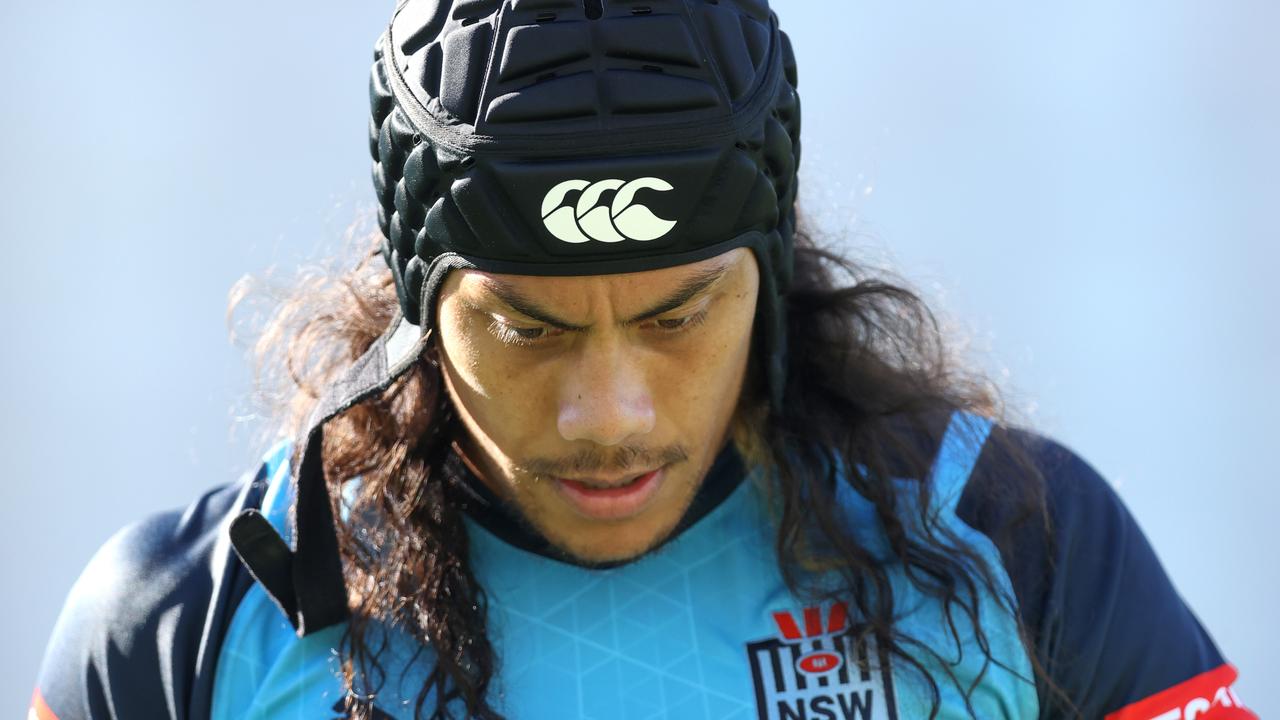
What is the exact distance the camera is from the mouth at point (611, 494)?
166 centimetres

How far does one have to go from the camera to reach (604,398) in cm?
156

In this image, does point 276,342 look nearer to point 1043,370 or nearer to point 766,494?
point 766,494

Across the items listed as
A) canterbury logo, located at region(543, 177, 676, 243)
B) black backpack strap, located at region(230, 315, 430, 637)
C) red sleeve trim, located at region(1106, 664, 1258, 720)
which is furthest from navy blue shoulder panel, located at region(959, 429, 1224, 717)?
black backpack strap, located at region(230, 315, 430, 637)

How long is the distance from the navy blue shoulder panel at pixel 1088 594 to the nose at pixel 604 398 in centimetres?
41

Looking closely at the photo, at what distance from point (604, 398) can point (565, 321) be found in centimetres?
9

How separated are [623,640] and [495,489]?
0.76 ft

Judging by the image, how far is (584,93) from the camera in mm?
1496

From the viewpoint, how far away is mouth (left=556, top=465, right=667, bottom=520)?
1.66 m

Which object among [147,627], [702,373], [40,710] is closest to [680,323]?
[702,373]

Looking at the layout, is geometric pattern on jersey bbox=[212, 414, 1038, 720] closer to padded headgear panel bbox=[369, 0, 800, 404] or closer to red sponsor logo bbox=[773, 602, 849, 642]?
red sponsor logo bbox=[773, 602, 849, 642]

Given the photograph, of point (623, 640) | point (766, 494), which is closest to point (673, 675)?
point (623, 640)

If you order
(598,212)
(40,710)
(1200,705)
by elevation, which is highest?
(598,212)

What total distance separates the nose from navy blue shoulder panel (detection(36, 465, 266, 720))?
0.44 metres

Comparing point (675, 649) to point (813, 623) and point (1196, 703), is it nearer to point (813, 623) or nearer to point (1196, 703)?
point (813, 623)
